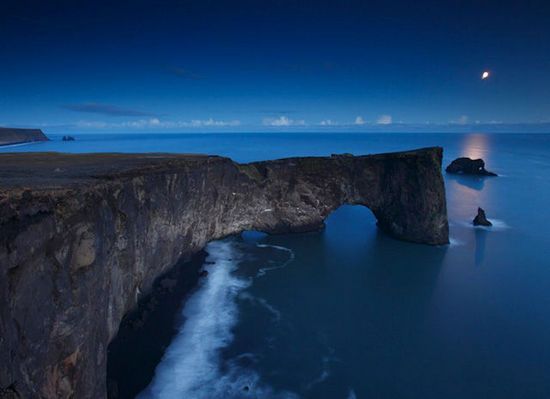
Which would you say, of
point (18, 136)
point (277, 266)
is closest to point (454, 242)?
point (277, 266)

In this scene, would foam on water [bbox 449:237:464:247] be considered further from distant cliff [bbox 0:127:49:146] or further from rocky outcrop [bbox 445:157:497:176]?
distant cliff [bbox 0:127:49:146]

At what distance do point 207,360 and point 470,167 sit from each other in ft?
236

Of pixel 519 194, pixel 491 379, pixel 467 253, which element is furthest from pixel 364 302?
pixel 519 194

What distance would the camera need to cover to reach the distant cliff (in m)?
119

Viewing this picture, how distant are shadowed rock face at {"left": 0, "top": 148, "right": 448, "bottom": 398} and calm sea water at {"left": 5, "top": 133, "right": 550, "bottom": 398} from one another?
2.97 metres

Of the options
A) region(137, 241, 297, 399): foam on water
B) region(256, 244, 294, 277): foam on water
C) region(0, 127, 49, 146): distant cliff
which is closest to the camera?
region(137, 241, 297, 399): foam on water

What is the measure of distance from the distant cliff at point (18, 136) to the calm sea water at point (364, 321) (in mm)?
134230

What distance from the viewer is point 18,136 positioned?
129m

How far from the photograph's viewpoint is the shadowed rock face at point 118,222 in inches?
340

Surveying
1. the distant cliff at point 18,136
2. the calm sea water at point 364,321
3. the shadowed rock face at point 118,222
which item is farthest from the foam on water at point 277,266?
the distant cliff at point 18,136

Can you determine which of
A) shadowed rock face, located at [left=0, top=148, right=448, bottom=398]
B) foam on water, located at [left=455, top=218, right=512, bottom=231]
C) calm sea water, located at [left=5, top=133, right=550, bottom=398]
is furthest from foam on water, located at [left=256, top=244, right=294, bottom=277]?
foam on water, located at [left=455, top=218, right=512, bottom=231]

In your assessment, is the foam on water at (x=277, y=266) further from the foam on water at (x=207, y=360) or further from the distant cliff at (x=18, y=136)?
the distant cliff at (x=18, y=136)

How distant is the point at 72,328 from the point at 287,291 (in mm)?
13685

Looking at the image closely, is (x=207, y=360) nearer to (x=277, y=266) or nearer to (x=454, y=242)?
(x=277, y=266)
